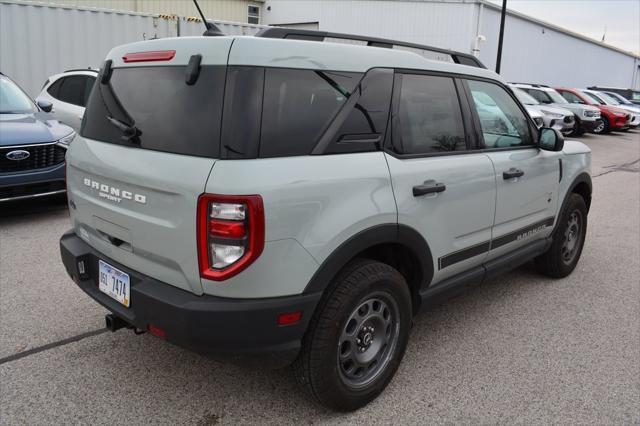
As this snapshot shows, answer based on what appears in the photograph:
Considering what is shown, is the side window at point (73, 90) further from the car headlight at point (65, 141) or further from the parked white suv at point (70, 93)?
the car headlight at point (65, 141)

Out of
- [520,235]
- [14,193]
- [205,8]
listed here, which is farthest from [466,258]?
[205,8]

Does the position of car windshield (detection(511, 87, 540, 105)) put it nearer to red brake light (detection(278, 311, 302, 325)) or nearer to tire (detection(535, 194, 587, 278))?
tire (detection(535, 194, 587, 278))

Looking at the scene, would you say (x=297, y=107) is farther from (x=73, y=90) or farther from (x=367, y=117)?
(x=73, y=90)

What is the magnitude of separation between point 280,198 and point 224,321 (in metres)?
0.56

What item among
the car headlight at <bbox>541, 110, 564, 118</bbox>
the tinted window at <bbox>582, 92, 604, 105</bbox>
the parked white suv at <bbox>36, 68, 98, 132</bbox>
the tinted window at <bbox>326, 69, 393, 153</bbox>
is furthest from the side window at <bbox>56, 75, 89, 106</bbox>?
the tinted window at <bbox>582, 92, 604, 105</bbox>

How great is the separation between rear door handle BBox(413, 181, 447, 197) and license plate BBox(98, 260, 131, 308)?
152 centimetres

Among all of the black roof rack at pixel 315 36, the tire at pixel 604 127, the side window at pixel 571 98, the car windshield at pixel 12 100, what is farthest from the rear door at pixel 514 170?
the tire at pixel 604 127

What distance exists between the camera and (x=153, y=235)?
7.88 feet

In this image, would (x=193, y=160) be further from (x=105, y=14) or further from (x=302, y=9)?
(x=302, y=9)

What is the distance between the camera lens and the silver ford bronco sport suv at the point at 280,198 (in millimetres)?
2242

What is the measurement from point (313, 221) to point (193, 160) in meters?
0.58

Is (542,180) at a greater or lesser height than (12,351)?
greater

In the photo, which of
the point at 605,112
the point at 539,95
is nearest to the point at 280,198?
the point at 539,95

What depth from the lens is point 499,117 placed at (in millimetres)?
3818
